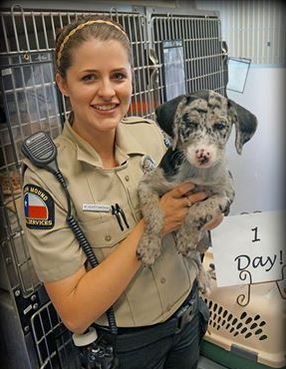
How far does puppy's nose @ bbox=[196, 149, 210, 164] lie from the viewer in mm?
768

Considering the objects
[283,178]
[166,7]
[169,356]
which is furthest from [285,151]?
[169,356]

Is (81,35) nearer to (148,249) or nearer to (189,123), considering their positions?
(189,123)

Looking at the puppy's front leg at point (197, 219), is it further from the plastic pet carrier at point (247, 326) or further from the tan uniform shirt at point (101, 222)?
the plastic pet carrier at point (247, 326)

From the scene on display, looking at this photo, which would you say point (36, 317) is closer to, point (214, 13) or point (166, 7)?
point (166, 7)

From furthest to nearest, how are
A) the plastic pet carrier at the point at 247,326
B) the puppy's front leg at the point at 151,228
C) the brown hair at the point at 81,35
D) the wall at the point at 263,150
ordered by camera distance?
the wall at the point at 263,150 → the plastic pet carrier at the point at 247,326 → the puppy's front leg at the point at 151,228 → the brown hair at the point at 81,35

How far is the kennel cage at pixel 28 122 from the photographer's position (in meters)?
0.90

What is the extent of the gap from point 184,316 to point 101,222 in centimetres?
33

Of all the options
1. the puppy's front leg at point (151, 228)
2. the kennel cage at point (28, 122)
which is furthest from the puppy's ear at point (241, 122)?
the kennel cage at point (28, 122)

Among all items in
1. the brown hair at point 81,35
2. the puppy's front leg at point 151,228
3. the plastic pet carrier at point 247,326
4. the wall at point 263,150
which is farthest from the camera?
the wall at point 263,150

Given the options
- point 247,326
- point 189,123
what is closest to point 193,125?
point 189,123

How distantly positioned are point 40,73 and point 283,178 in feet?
3.58

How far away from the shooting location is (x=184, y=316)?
37.6 inches

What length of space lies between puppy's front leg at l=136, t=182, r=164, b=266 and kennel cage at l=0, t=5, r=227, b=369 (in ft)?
1.06

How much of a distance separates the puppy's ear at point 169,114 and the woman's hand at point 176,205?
133mm
